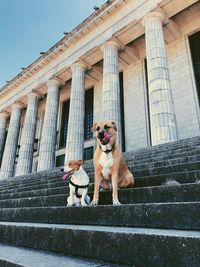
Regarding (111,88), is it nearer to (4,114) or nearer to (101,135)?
(101,135)

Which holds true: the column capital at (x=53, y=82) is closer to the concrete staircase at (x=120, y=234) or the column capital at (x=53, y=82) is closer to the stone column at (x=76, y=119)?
the stone column at (x=76, y=119)

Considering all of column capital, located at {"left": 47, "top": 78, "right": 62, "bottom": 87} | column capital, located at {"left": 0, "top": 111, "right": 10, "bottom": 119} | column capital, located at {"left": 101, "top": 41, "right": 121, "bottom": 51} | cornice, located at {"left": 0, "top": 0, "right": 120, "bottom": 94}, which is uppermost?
cornice, located at {"left": 0, "top": 0, "right": 120, "bottom": 94}

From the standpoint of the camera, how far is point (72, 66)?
1792 centimetres

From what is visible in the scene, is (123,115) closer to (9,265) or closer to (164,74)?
(164,74)

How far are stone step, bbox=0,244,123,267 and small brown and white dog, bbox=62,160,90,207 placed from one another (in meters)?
1.35

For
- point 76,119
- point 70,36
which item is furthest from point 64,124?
point 70,36

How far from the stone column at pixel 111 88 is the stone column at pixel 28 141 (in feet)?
28.7

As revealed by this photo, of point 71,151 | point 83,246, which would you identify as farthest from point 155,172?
point 71,151

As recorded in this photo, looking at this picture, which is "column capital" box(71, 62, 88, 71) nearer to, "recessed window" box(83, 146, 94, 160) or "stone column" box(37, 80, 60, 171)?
"stone column" box(37, 80, 60, 171)

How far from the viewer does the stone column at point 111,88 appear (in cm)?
1391

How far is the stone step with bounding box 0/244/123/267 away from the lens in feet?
6.65

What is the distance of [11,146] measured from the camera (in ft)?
70.7

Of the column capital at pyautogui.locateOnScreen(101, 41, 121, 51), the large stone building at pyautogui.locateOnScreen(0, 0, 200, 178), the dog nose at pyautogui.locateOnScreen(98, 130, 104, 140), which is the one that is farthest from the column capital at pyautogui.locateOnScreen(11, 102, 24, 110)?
the dog nose at pyautogui.locateOnScreen(98, 130, 104, 140)

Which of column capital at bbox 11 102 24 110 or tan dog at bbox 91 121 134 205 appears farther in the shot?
column capital at bbox 11 102 24 110
